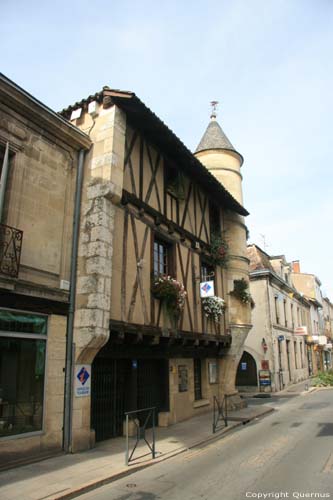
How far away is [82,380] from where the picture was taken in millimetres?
7949

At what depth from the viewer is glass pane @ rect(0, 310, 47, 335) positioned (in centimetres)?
694

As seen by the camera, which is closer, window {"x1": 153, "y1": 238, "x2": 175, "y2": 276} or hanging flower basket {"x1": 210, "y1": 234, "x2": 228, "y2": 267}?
window {"x1": 153, "y1": 238, "x2": 175, "y2": 276}

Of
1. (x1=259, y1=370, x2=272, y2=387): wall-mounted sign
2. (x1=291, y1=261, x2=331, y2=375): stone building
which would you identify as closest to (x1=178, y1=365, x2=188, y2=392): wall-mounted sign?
(x1=259, y1=370, x2=272, y2=387): wall-mounted sign

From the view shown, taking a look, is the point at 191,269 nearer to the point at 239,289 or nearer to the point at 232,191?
the point at 239,289

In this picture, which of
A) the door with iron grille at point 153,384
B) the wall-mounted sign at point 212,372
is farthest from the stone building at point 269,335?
the door with iron grille at point 153,384

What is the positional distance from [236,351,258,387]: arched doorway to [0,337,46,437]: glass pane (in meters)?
16.6

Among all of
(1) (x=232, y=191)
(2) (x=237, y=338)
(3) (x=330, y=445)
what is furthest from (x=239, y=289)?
(3) (x=330, y=445)

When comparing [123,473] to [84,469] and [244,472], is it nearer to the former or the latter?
[84,469]

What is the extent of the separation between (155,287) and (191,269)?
8.52ft

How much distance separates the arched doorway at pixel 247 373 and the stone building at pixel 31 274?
53.5 ft

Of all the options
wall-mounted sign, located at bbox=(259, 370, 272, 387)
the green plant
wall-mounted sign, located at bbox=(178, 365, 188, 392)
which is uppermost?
wall-mounted sign, located at bbox=(178, 365, 188, 392)

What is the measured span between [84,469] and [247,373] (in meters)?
17.1

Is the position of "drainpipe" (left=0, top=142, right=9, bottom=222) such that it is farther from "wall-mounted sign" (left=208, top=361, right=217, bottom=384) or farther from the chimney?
the chimney

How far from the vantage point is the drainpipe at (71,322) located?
761 centimetres
